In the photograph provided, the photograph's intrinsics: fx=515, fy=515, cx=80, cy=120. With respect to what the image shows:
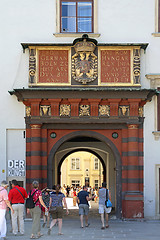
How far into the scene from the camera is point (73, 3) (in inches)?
805

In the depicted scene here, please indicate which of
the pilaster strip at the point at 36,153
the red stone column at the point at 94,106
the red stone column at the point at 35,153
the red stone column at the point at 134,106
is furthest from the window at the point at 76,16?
the pilaster strip at the point at 36,153

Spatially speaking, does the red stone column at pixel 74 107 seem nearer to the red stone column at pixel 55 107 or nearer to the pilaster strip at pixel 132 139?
the red stone column at pixel 55 107

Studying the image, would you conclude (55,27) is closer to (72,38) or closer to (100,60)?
(72,38)

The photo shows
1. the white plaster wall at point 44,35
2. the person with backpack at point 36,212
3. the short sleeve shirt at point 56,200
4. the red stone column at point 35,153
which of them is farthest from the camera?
the white plaster wall at point 44,35

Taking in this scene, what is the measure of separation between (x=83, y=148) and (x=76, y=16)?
35.7ft

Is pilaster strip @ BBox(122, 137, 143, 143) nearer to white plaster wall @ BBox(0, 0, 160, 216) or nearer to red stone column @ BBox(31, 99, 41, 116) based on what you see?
white plaster wall @ BBox(0, 0, 160, 216)

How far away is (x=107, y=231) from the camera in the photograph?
16.6 metres

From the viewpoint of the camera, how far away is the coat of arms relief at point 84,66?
1958 cm

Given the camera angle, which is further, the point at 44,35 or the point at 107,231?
the point at 44,35

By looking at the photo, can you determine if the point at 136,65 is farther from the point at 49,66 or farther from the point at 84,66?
the point at 49,66

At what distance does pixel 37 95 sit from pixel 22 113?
1.08 m

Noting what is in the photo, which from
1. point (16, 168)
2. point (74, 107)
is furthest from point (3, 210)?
point (74, 107)

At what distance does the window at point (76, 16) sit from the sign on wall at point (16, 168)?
17.8ft

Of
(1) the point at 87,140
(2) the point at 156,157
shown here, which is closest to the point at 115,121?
(2) the point at 156,157
